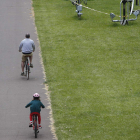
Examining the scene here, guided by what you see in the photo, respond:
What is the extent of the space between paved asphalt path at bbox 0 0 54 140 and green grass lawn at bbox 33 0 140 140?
0.49 meters

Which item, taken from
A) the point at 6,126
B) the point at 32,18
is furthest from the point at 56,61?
the point at 32,18

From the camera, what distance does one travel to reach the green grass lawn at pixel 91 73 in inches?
494

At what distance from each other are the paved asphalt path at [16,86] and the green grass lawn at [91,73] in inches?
19.2

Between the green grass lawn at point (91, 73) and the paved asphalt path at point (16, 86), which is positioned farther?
the green grass lawn at point (91, 73)

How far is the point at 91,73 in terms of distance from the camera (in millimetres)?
18703

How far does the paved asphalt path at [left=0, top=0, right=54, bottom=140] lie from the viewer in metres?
12.2

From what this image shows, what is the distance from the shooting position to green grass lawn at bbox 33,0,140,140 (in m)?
12.5

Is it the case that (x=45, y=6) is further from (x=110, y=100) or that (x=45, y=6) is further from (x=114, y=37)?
(x=110, y=100)

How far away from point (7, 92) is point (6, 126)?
12.2ft

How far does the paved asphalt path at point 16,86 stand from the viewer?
12.2 m

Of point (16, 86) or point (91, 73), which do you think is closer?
point (16, 86)

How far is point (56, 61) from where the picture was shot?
20859mm

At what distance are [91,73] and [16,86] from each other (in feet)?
12.8

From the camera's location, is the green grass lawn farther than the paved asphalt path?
Yes
